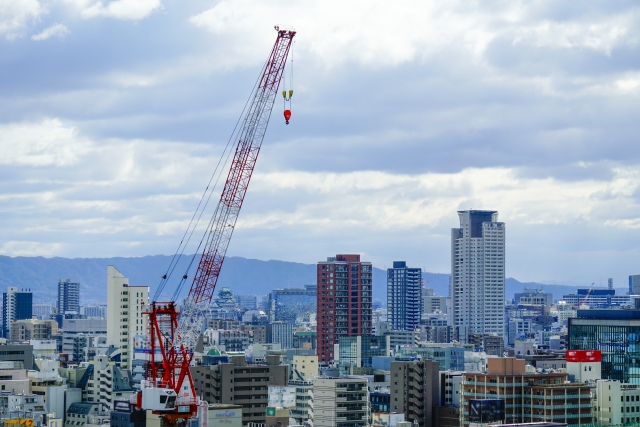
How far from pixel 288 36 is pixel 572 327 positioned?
52668mm

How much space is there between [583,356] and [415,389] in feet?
56.1

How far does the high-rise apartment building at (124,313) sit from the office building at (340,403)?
172ft

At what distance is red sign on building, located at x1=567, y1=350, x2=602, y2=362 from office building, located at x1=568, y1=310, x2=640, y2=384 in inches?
214

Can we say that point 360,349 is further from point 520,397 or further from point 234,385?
point 520,397

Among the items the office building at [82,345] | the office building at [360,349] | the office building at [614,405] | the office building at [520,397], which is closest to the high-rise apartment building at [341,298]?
the office building at [360,349]

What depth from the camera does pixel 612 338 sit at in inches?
4478

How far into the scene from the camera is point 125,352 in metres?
136

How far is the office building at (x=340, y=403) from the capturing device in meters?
86.8

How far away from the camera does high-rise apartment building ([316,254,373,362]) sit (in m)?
187

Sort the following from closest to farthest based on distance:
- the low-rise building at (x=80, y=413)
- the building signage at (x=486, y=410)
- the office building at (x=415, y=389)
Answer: the building signage at (x=486, y=410) → the office building at (x=415, y=389) → the low-rise building at (x=80, y=413)

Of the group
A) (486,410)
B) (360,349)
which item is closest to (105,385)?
(486,410)

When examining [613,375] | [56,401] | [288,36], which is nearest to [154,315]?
[288,36]

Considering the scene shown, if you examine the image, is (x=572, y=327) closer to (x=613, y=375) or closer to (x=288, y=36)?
(x=613, y=375)

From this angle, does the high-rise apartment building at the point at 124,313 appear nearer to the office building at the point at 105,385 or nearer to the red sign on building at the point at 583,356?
the office building at the point at 105,385
